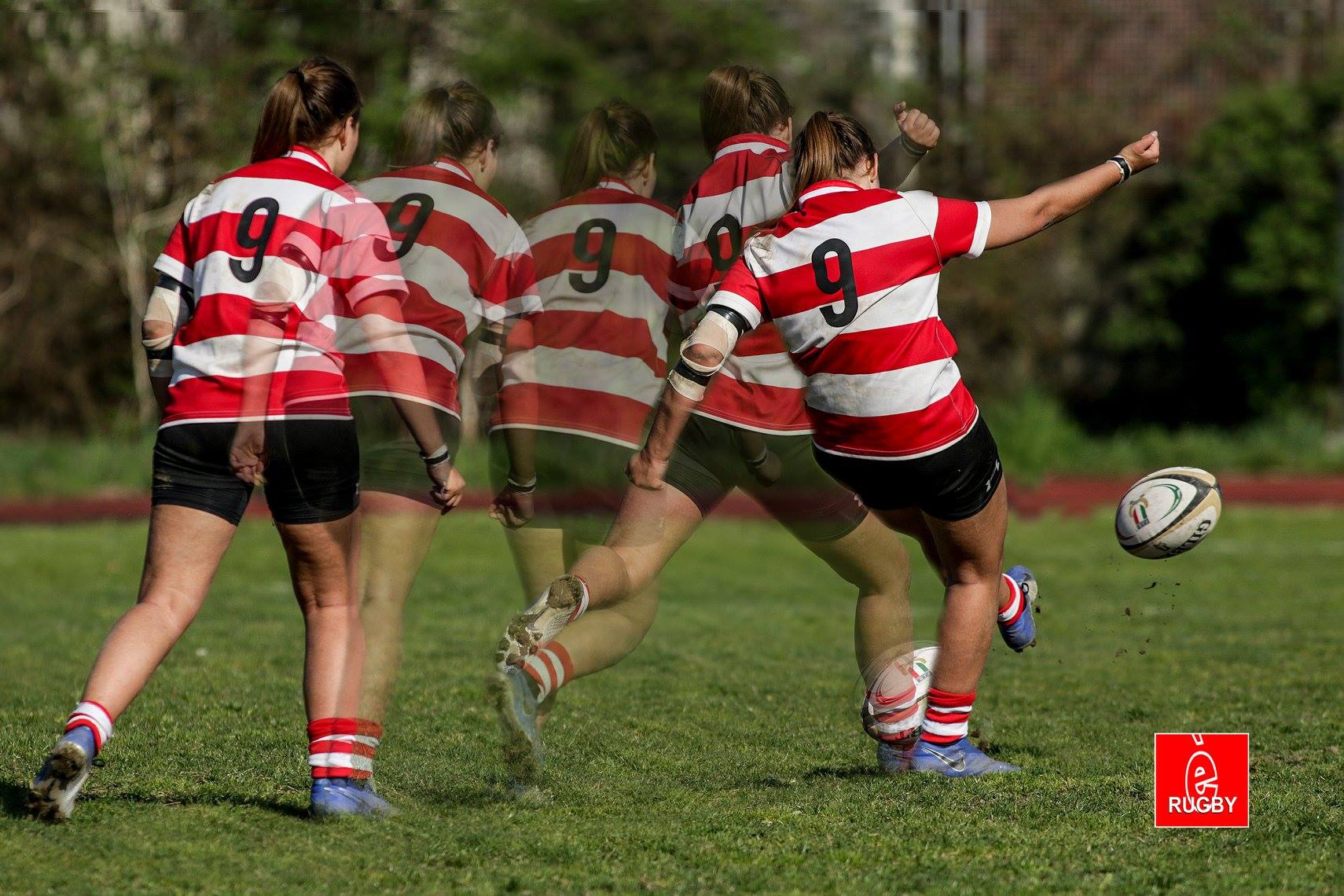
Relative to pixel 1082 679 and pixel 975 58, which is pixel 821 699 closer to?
pixel 1082 679

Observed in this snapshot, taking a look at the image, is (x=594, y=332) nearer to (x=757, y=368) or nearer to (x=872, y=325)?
(x=757, y=368)

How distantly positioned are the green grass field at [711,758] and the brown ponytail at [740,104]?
208 cm

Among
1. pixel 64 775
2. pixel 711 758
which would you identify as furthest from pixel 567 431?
pixel 64 775

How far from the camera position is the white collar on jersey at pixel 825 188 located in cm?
450

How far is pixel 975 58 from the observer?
65.2ft

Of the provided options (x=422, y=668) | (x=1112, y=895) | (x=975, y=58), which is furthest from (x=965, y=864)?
(x=975, y=58)

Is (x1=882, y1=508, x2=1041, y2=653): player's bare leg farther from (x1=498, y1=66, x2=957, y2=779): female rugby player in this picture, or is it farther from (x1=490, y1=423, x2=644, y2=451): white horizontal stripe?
(x1=490, y1=423, x2=644, y2=451): white horizontal stripe

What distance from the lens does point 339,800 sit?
4.32m

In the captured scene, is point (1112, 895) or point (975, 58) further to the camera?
point (975, 58)

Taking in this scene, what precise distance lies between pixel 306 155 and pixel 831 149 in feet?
4.82

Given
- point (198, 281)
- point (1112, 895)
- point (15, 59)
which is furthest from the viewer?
point (15, 59)

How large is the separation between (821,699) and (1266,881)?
2.92 metres

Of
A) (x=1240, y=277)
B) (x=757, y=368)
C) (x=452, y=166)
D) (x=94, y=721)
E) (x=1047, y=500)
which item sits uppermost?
(x=1240, y=277)

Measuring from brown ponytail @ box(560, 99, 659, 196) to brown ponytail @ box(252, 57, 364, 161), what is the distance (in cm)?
95
